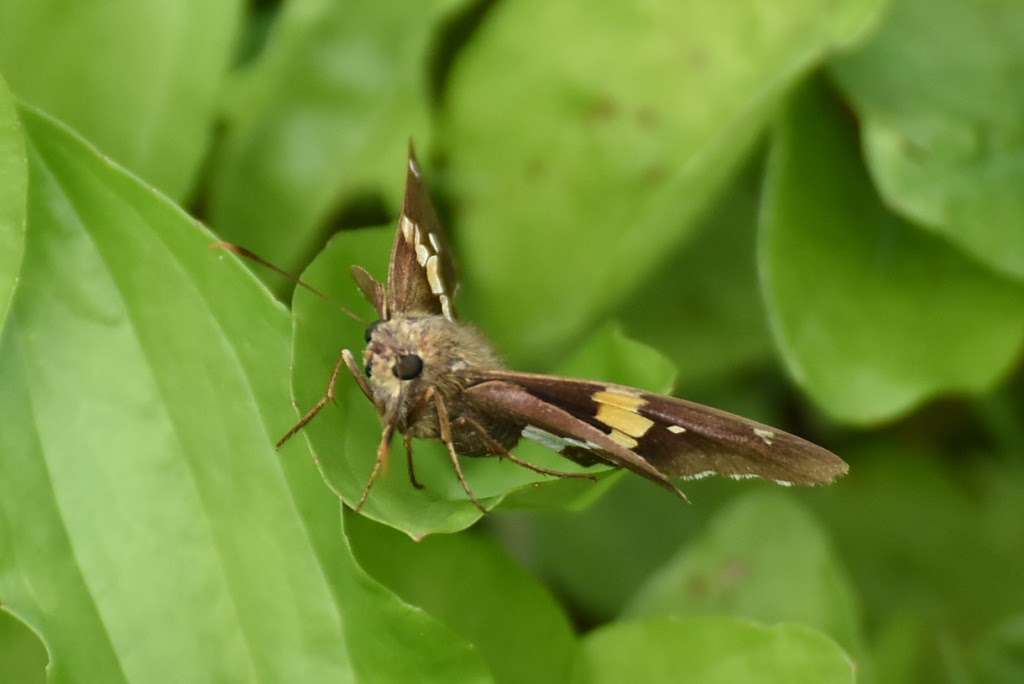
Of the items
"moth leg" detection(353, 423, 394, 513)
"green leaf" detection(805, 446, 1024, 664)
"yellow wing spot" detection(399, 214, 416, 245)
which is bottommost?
"green leaf" detection(805, 446, 1024, 664)

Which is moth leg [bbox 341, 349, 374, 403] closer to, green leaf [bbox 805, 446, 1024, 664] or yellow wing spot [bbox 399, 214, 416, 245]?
yellow wing spot [bbox 399, 214, 416, 245]

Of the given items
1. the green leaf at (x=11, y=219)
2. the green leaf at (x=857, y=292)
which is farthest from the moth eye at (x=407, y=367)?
the green leaf at (x=857, y=292)

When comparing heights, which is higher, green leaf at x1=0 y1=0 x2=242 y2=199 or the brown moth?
green leaf at x1=0 y1=0 x2=242 y2=199

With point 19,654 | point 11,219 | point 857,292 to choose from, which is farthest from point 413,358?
point 857,292

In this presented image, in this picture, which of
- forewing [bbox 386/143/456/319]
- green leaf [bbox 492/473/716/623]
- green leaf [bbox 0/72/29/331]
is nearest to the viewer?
green leaf [bbox 0/72/29/331]

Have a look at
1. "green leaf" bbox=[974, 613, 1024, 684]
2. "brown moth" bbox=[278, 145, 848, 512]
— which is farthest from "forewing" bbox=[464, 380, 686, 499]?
"green leaf" bbox=[974, 613, 1024, 684]

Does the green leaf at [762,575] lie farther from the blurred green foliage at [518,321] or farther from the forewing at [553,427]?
the forewing at [553,427]

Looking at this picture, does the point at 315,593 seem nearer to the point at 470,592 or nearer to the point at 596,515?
the point at 470,592
